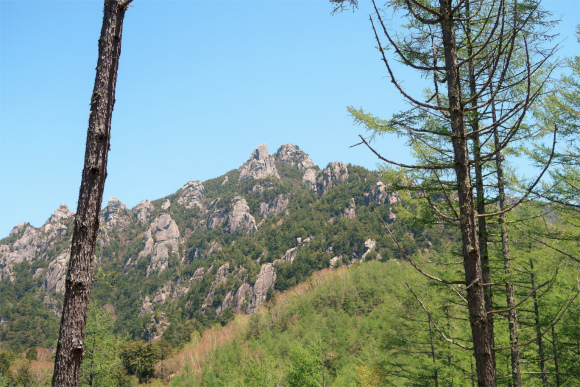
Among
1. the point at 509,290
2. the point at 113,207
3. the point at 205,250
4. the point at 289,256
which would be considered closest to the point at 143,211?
the point at 113,207

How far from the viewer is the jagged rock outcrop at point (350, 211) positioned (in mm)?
129800

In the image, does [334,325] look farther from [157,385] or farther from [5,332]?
[5,332]

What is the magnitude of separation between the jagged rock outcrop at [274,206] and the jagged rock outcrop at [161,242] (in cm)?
4238

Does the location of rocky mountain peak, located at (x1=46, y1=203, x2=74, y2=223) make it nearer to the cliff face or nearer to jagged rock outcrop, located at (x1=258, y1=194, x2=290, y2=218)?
the cliff face

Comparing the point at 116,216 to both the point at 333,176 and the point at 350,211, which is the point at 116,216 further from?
the point at 350,211

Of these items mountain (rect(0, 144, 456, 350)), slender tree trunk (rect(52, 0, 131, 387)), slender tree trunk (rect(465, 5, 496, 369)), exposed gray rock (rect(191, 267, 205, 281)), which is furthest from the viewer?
exposed gray rock (rect(191, 267, 205, 281))

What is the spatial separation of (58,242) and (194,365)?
138768 mm

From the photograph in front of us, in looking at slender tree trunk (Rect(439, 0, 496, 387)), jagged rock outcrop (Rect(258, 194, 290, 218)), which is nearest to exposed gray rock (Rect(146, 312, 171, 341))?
jagged rock outcrop (Rect(258, 194, 290, 218))

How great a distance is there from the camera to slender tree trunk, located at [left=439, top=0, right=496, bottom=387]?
2.56m

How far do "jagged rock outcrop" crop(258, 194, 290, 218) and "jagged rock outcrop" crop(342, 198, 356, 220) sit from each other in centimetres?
3850

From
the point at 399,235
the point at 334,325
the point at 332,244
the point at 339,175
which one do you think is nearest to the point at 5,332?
the point at 332,244

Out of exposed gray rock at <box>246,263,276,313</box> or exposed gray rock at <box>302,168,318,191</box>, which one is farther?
exposed gray rock at <box>302,168,318,191</box>

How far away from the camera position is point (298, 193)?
16950 cm

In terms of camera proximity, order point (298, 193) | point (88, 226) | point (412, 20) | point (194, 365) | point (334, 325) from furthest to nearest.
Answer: point (298, 193) → point (194, 365) → point (334, 325) → point (412, 20) → point (88, 226)
